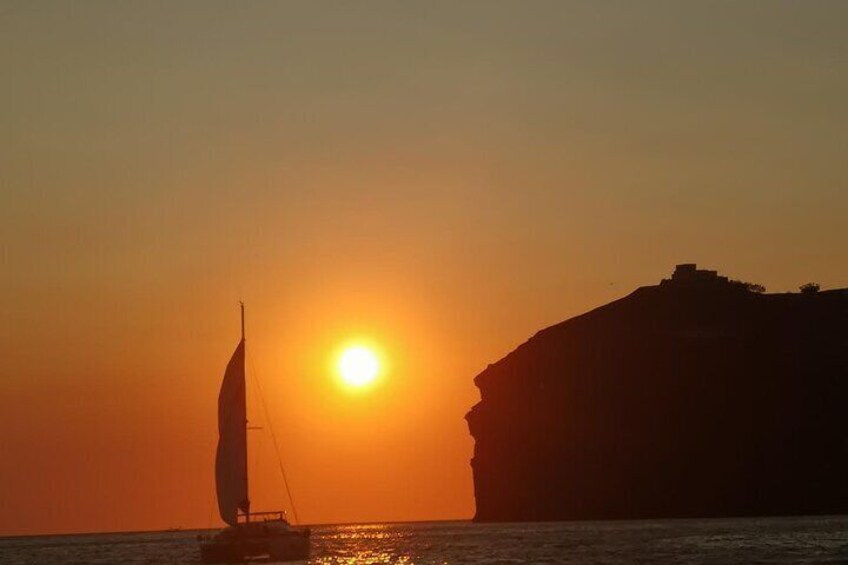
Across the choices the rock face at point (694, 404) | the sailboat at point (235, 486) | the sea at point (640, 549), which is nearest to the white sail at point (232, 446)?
the sailboat at point (235, 486)

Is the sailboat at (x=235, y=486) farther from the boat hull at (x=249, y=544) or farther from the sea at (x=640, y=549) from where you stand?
the sea at (x=640, y=549)

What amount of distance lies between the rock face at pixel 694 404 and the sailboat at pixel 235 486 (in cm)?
10289

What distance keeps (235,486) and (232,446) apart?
2.05 metres

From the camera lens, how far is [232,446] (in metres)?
76.5

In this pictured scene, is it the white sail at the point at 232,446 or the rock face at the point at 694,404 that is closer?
the white sail at the point at 232,446

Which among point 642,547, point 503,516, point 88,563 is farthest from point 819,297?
point 88,563

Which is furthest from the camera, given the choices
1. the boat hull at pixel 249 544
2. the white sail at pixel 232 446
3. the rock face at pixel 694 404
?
the rock face at pixel 694 404

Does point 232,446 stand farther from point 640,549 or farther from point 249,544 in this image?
point 640,549

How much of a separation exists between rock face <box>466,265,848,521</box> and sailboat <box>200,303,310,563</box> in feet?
338

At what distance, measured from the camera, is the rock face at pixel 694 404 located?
17138 centimetres

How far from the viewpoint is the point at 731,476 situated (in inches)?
6816

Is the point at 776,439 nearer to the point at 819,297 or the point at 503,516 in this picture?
the point at 819,297

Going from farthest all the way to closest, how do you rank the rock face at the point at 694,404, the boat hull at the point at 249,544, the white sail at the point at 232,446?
the rock face at the point at 694,404 < the boat hull at the point at 249,544 < the white sail at the point at 232,446

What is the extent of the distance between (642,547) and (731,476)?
72.9 metres
